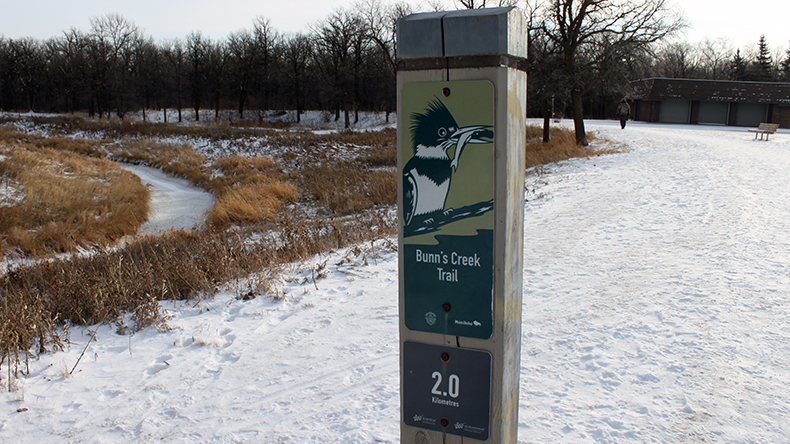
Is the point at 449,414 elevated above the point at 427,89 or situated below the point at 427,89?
below

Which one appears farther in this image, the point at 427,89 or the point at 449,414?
the point at 449,414

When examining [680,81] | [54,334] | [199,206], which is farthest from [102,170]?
[680,81]

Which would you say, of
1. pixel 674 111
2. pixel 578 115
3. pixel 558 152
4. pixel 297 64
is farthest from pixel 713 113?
pixel 297 64

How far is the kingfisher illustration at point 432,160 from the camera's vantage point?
184 cm

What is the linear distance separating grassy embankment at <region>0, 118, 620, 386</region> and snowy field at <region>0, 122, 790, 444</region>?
0.35 metres

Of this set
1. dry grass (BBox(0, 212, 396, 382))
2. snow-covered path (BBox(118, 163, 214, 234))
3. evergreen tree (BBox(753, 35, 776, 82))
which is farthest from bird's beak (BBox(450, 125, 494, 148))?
evergreen tree (BBox(753, 35, 776, 82))

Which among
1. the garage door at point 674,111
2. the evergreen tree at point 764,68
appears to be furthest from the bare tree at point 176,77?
the evergreen tree at point 764,68

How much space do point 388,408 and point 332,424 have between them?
0.42m

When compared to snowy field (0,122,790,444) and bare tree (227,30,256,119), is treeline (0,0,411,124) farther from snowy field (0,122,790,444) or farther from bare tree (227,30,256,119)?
snowy field (0,122,790,444)

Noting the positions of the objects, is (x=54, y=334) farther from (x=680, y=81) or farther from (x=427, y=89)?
(x=680, y=81)

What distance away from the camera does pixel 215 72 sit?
59.8 m

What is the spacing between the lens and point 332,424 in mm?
3367

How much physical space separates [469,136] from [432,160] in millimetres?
163

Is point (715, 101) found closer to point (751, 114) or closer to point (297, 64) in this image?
point (751, 114)
